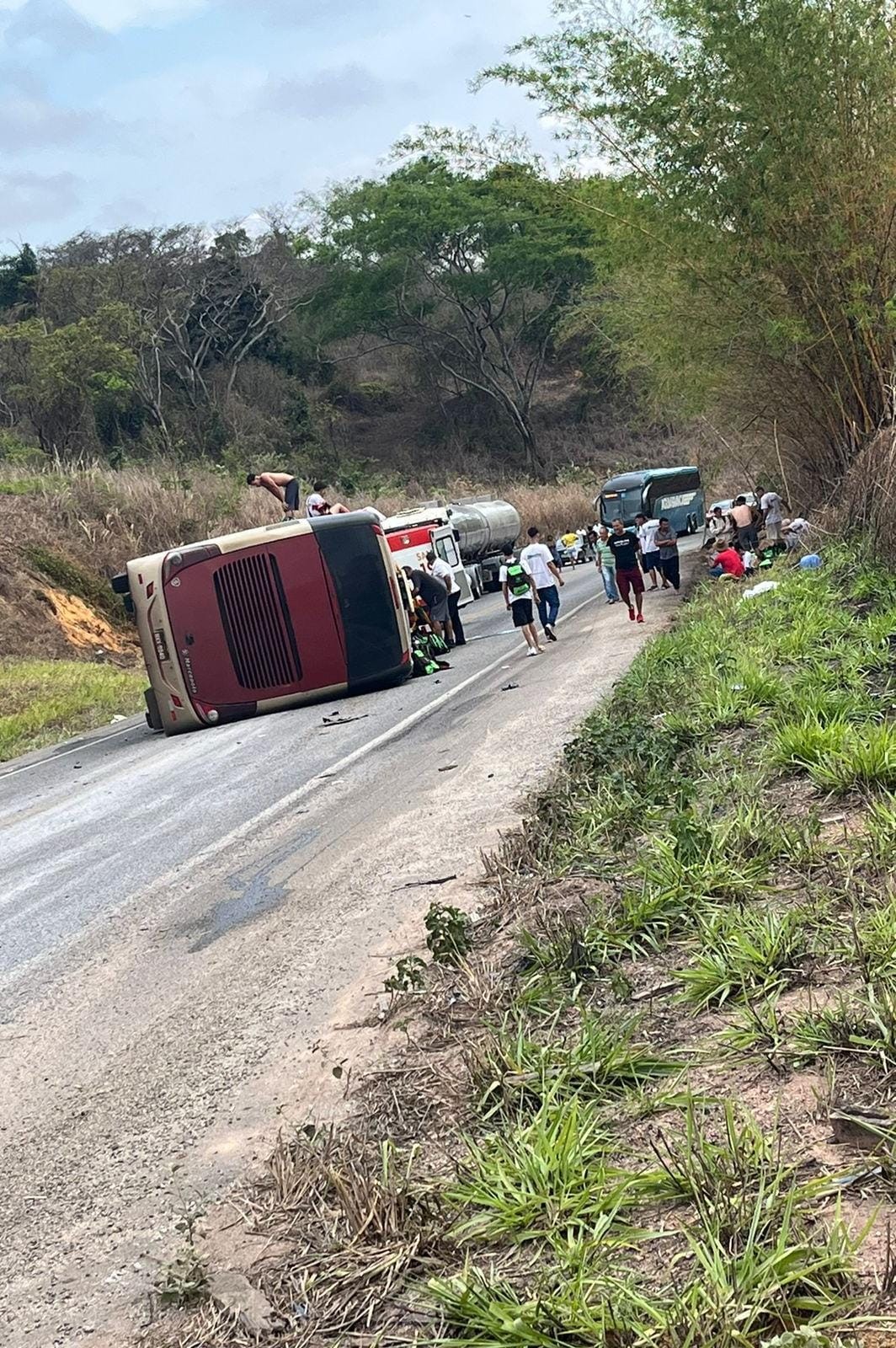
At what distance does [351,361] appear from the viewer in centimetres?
7306

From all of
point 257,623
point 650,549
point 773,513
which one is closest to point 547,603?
point 650,549

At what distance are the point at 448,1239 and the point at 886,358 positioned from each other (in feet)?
56.0

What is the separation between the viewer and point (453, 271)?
6116 cm

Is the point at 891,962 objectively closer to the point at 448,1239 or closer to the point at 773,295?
the point at 448,1239

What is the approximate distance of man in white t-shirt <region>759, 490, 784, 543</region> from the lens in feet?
77.8

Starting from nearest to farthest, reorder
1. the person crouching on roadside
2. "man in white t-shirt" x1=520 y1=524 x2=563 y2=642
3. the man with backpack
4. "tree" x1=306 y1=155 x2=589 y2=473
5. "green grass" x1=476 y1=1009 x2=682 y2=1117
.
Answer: "green grass" x1=476 y1=1009 x2=682 y2=1117 → the man with backpack → "man in white t-shirt" x1=520 y1=524 x2=563 y2=642 → the person crouching on roadside → "tree" x1=306 y1=155 x2=589 y2=473

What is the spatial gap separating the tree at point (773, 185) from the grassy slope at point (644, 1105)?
1224 cm

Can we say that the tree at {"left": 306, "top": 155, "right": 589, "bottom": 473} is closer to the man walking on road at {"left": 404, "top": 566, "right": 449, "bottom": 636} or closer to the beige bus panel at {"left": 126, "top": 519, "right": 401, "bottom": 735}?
the man walking on road at {"left": 404, "top": 566, "right": 449, "bottom": 636}

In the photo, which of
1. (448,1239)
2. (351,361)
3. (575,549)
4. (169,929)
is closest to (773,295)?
(169,929)

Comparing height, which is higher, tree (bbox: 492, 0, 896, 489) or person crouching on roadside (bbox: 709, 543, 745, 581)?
tree (bbox: 492, 0, 896, 489)

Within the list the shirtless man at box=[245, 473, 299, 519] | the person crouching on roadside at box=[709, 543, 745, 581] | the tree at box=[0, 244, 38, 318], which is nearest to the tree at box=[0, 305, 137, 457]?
the tree at box=[0, 244, 38, 318]

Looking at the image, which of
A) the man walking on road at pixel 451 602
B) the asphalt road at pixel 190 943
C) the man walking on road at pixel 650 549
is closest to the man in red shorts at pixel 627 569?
the man walking on road at pixel 451 602

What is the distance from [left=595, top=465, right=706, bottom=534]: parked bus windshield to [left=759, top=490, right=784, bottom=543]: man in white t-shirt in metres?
17.0

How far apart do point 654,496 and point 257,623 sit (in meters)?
29.8
